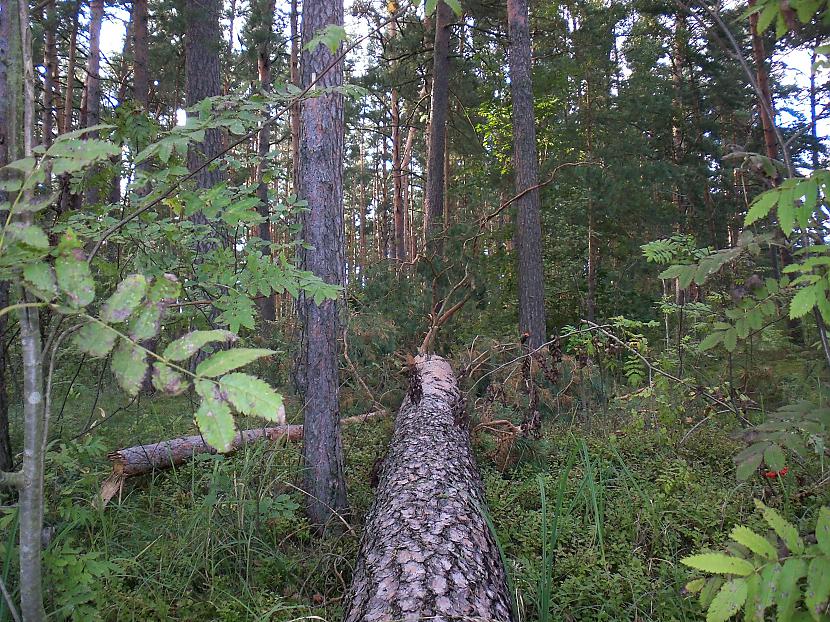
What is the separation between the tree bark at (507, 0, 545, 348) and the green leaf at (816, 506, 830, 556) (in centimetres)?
745

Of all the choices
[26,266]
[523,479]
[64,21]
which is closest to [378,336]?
[523,479]

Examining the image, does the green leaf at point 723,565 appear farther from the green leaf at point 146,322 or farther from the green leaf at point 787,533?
the green leaf at point 146,322

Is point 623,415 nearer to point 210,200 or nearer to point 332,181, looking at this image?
point 332,181

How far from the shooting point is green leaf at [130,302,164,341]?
1.10 metres

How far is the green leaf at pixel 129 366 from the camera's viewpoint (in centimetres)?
104

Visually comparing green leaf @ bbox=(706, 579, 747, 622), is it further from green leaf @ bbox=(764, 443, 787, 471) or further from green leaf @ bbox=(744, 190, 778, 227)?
green leaf @ bbox=(744, 190, 778, 227)

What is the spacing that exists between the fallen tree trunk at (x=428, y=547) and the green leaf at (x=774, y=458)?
116 centimetres

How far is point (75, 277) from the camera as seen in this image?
3.68 ft

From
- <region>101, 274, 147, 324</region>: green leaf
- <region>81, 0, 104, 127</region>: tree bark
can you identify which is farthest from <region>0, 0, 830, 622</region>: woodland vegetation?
<region>81, 0, 104, 127</region>: tree bark

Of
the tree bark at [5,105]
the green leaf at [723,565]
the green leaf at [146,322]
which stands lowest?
the green leaf at [723,565]

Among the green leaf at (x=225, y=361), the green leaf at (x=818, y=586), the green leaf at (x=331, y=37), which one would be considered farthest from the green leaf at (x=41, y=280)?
the green leaf at (x=818, y=586)

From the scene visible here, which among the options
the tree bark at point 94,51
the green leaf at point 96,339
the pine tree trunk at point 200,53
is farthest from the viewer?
the tree bark at point 94,51

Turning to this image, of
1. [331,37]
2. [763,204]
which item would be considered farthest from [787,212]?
[331,37]

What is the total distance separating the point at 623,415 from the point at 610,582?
3.99 meters
